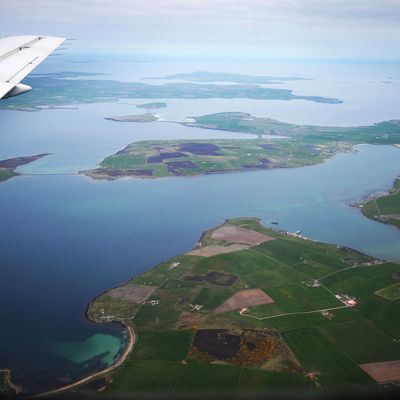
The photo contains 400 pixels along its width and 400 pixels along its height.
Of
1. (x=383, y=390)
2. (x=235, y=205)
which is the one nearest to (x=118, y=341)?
(x=383, y=390)

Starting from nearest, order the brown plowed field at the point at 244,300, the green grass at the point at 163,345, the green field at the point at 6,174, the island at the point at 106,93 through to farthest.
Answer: the green grass at the point at 163,345 < the brown plowed field at the point at 244,300 < the green field at the point at 6,174 < the island at the point at 106,93

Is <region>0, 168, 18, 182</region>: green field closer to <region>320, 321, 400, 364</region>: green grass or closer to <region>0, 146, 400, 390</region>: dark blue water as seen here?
<region>0, 146, 400, 390</region>: dark blue water

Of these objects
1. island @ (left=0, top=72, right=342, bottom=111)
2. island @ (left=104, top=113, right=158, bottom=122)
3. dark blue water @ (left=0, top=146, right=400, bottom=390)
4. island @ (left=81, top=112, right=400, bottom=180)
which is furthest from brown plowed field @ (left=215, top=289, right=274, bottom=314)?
island @ (left=0, top=72, right=342, bottom=111)

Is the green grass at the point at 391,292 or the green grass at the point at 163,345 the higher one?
the green grass at the point at 391,292

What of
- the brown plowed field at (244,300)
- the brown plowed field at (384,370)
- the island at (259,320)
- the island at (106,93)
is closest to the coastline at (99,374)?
the island at (259,320)

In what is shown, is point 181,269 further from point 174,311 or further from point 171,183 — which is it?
point 171,183

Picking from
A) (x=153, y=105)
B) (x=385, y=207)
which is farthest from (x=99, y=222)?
(x=153, y=105)

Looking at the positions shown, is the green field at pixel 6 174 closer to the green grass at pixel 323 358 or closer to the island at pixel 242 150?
the island at pixel 242 150
